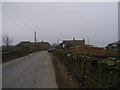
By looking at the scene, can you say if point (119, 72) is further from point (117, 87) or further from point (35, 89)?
point (35, 89)

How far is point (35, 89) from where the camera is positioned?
Result: 8.11m

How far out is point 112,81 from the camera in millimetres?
5711

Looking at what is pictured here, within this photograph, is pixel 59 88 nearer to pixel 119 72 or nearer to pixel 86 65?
pixel 86 65

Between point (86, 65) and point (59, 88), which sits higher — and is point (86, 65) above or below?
above

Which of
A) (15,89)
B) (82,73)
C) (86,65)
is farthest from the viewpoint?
(82,73)

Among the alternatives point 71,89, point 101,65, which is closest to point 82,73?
point 71,89

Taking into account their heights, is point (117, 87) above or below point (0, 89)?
above

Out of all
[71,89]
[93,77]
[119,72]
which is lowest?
[71,89]

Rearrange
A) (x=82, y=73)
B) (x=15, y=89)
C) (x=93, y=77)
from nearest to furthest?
1. (x=93, y=77)
2. (x=15, y=89)
3. (x=82, y=73)

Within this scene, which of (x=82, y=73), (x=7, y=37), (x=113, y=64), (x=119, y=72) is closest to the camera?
(x=119, y=72)

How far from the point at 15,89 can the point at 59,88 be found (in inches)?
77.9

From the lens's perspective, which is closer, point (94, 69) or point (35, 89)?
point (94, 69)

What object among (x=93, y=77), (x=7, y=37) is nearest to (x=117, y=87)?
(x=93, y=77)

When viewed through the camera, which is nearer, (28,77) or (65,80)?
(65,80)
